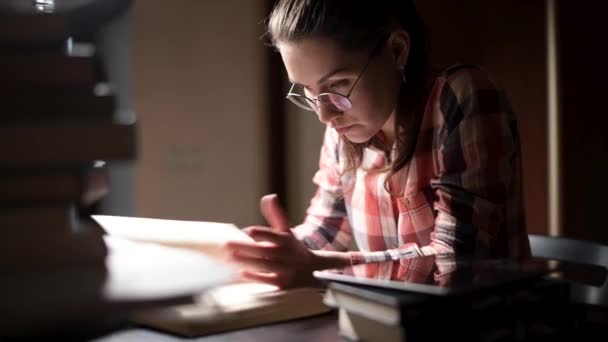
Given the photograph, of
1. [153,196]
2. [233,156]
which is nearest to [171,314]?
[153,196]

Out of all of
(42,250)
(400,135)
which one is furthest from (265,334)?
(400,135)

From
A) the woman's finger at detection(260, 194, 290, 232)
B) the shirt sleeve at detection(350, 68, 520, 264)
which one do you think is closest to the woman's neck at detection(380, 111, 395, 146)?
the shirt sleeve at detection(350, 68, 520, 264)

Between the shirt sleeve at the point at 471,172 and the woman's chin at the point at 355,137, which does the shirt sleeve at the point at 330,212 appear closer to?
the woman's chin at the point at 355,137

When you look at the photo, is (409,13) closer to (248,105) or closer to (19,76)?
(19,76)

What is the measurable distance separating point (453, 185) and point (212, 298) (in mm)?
429

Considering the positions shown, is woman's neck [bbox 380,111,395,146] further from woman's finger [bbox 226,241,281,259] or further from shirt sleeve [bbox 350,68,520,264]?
woman's finger [bbox 226,241,281,259]

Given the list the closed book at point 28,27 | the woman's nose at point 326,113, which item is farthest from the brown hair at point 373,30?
the closed book at point 28,27

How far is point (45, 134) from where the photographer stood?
0.63 meters

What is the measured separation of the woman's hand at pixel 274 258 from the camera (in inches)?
36.8

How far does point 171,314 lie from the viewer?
2.60ft

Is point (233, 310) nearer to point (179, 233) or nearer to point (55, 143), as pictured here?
point (179, 233)

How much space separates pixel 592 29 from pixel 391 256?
5.01 feet

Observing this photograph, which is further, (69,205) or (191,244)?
(191,244)

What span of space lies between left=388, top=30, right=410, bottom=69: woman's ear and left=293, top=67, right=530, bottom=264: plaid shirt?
2.8 inches
